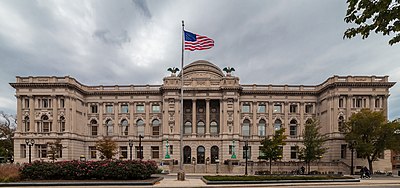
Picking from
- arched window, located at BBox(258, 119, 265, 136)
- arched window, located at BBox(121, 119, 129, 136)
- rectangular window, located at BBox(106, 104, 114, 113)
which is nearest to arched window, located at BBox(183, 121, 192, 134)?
arched window, located at BBox(121, 119, 129, 136)

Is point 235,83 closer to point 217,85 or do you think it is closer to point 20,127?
point 217,85

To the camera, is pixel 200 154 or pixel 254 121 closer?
pixel 200 154

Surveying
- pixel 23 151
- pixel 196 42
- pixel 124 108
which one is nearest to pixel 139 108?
pixel 124 108

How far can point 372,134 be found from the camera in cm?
4681

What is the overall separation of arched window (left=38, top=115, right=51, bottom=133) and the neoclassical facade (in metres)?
0.17

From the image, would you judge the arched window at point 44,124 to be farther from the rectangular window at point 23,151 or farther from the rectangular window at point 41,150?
the rectangular window at point 23,151

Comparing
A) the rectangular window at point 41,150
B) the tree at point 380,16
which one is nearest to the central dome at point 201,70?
the rectangular window at point 41,150

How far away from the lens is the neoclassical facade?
56594mm

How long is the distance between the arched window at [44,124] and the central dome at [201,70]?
2957 cm

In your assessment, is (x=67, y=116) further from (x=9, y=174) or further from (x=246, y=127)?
(x=246, y=127)

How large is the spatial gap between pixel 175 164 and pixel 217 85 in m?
17.8

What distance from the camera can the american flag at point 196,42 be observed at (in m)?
30.5

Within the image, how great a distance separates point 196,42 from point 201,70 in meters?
37.7

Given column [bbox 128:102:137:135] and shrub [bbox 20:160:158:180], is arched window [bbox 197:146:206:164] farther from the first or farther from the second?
shrub [bbox 20:160:158:180]
